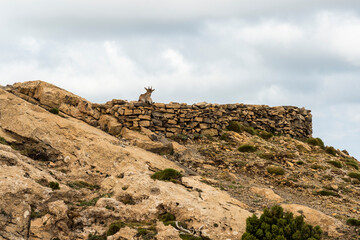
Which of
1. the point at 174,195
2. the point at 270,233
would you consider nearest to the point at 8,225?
the point at 174,195

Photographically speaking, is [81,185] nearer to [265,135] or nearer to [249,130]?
[249,130]

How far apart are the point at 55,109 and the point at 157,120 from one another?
9.37 m

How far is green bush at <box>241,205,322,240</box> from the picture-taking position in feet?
44.9

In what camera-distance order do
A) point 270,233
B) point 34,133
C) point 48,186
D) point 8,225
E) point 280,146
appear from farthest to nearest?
1. point 280,146
2. point 34,133
3. point 48,186
4. point 270,233
5. point 8,225

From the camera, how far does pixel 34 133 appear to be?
21.8m

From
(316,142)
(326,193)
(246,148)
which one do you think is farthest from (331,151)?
(326,193)

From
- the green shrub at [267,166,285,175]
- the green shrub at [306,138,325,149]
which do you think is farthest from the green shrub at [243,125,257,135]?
the green shrub at [267,166,285,175]

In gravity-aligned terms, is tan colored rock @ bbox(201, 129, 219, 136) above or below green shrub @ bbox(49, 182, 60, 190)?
above

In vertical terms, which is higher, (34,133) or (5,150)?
(34,133)

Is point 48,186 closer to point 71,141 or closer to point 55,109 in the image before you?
point 71,141

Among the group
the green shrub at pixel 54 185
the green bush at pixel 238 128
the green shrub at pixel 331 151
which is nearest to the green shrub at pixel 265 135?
the green bush at pixel 238 128

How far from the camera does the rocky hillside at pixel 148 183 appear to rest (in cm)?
1399

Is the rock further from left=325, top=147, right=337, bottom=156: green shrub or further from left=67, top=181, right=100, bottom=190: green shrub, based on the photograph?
left=325, top=147, right=337, bottom=156: green shrub

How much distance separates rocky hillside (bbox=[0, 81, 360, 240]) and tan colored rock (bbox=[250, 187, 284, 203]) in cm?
7
